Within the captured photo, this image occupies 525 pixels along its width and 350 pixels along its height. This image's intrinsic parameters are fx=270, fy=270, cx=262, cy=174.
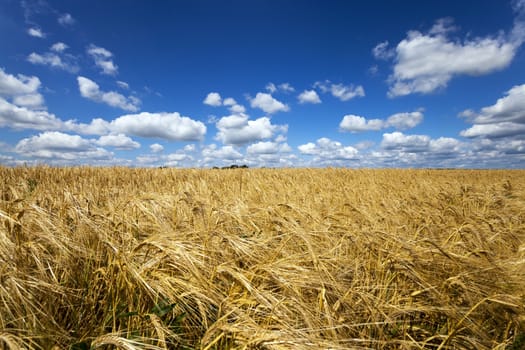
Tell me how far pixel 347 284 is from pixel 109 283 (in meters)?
1.44

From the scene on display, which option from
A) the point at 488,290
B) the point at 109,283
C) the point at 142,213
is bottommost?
the point at 488,290

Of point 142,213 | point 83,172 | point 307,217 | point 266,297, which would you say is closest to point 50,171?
point 83,172

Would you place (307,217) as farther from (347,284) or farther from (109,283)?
(109,283)

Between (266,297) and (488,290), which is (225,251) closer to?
(266,297)

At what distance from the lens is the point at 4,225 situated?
1.52 metres

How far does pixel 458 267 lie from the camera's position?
195 cm

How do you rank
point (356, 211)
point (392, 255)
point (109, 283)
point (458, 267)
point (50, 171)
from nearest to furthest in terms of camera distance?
point (109, 283) → point (392, 255) → point (458, 267) → point (356, 211) → point (50, 171)

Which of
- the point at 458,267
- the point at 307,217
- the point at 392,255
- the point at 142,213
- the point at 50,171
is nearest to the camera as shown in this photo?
the point at 392,255

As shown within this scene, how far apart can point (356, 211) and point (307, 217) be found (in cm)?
95

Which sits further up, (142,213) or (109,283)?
(142,213)

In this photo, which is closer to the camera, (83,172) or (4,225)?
(4,225)

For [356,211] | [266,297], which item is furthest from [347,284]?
[356,211]

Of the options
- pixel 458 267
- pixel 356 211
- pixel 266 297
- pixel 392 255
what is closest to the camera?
pixel 266 297

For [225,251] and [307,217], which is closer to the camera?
[225,251]
